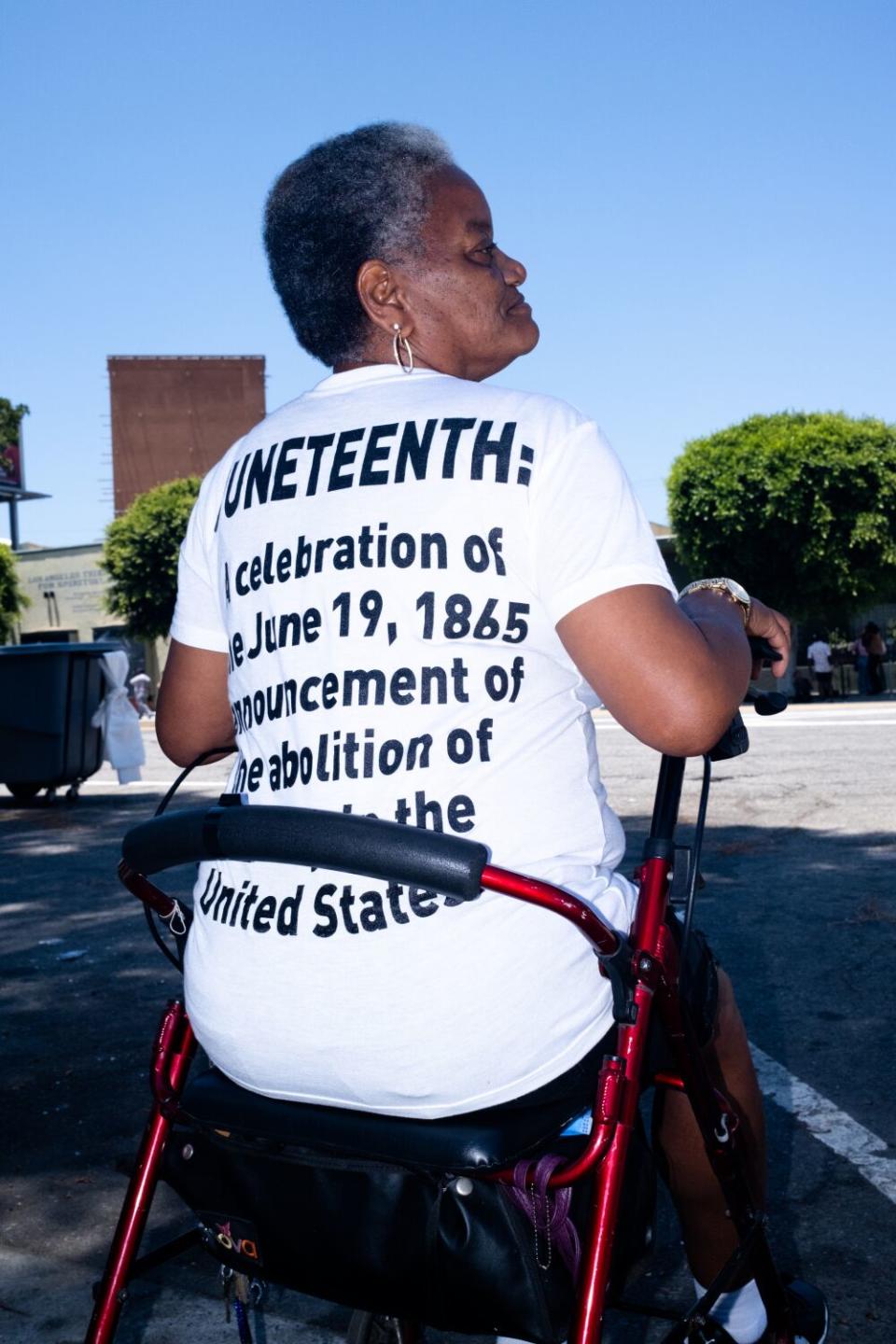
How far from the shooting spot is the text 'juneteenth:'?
4.94 feet

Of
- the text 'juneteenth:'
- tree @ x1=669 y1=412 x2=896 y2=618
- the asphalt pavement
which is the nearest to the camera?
the text 'juneteenth:'

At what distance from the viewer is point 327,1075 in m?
1.47

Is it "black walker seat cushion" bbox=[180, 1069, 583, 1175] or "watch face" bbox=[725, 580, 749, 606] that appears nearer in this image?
"black walker seat cushion" bbox=[180, 1069, 583, 1175]

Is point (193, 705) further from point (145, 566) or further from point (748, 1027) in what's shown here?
point (145, 566)

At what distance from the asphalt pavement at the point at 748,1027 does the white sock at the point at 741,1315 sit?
33.3 inches

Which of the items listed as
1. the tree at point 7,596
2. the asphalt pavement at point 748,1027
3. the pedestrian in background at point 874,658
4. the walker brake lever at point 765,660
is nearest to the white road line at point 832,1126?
the asphalt pavement at point 748,1027

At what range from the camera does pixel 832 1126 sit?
11.8ft

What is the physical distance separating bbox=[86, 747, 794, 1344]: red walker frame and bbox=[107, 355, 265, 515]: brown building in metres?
70.8

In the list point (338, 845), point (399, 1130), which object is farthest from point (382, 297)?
point (399, 1130)

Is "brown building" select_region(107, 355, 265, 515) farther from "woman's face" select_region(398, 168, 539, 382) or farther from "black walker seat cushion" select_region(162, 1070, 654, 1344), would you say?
"black walker seat cushion" select_region(162, 1070, 654, 1344)

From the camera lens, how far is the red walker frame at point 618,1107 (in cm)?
135

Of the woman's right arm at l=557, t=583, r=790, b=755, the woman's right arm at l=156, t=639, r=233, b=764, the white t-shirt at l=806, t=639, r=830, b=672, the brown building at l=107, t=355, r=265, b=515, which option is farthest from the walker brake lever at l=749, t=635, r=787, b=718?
the brown building at l=107, t=355, r=265, b=515

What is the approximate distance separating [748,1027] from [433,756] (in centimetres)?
330

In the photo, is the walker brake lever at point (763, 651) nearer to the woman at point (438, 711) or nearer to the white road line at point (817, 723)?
the woman at point (438, 711)
